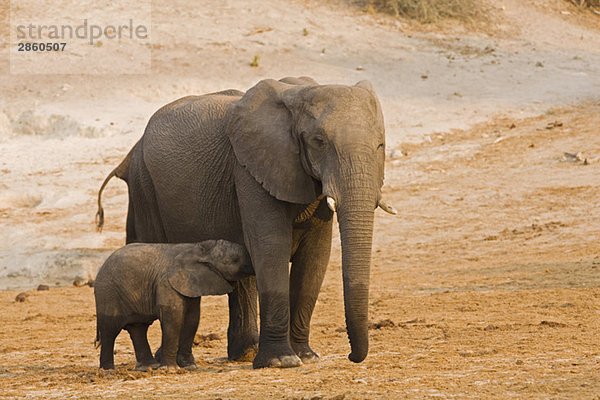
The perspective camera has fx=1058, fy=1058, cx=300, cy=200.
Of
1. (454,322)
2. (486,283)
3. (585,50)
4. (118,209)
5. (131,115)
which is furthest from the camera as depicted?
(585,50)

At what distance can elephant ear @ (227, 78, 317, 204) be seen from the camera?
7.34m

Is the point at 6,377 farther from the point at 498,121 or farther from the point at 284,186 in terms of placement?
the point at 498,121

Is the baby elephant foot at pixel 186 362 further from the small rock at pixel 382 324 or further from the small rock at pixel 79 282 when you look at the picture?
the small rock at pixel 79 282

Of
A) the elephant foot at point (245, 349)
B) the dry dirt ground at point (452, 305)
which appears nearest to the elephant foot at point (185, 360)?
the dry dirt ground at point (452, 305)

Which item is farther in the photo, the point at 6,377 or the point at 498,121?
the point at 498,121

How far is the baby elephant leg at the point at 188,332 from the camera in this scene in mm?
7766

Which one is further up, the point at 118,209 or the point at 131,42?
the point at 131,42

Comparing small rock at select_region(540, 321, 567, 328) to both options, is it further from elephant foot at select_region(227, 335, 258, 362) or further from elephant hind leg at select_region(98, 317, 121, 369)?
elephant hind leg at select_region(98, 317, 121, 369)

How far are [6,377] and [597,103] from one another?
639 inches

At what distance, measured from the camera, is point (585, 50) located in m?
26.0

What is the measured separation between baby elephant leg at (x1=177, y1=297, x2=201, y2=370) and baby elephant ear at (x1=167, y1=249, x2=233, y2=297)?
12 centimetres

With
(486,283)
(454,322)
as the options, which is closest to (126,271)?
(454,322)

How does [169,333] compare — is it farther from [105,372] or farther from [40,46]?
[40,46]

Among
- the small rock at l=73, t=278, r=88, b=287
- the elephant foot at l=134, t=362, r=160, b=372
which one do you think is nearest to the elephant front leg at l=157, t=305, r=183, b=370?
the elephant foot at l=134, t=362, r=160, b=372
